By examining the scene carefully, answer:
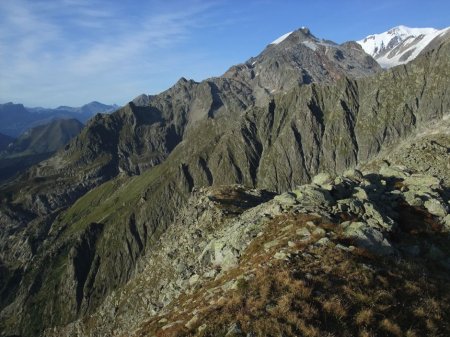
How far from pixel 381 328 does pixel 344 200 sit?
1989cm

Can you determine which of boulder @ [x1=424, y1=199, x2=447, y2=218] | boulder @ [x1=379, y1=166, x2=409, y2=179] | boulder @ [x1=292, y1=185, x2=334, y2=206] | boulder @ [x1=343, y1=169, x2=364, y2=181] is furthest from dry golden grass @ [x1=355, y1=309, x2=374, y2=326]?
boulder @ [x1=379, y1=166, x2=409, y2=179]

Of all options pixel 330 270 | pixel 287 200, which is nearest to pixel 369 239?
pixel 330 270

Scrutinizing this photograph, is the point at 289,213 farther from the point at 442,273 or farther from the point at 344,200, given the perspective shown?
the point at 442,273

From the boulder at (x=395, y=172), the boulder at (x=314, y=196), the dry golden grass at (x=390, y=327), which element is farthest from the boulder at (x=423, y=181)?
the dry golden grass at (x=390, y=327)

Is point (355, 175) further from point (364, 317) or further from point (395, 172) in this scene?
point (364, 317)

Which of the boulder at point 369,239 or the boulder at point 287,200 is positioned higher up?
the boulder at point 287,200

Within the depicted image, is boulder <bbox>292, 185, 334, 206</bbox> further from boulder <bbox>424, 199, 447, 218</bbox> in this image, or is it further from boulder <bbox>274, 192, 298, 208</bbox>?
boulder <bbox>424, 199, 447, 218</bbox>

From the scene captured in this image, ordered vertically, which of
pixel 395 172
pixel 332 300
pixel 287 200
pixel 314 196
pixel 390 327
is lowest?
pixel 395 172

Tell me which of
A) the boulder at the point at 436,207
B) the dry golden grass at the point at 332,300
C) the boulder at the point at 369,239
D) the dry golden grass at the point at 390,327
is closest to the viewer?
the dry golden grass at the point at 390,327

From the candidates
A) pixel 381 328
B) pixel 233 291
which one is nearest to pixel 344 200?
pixel 233 291

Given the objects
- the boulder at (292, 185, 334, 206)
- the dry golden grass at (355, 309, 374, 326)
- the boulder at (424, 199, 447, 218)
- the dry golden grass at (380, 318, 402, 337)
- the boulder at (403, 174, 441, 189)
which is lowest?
the boulder at (424, 199, 447, 218)

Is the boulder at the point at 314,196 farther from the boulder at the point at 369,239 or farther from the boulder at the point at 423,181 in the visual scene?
the boulder at the point at 423,181

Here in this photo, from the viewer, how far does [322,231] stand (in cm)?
3008

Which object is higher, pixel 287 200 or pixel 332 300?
pixel 332 300
